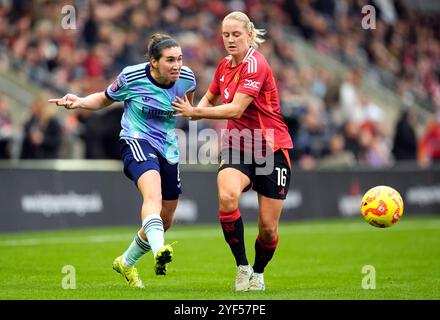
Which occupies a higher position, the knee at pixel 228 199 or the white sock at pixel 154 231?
the knee at pixel 228 199

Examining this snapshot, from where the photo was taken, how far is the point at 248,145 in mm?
10734

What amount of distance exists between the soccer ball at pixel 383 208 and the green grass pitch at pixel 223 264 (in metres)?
0.70

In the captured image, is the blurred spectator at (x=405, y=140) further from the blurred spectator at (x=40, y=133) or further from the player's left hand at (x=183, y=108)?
the player's left hand at (x=183, y=108)

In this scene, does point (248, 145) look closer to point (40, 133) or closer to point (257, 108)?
point (257, 108)

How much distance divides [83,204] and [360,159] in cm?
831

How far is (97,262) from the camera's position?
549 inches

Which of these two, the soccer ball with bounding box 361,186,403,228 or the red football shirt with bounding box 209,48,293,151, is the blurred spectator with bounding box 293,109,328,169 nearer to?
the soccer ball with bounding box 361,186,403,228

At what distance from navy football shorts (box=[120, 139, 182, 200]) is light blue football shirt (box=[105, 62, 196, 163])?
0.21 ft

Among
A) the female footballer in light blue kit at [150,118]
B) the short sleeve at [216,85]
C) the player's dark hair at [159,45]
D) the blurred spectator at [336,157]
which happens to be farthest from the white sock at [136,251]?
the blurred spectator at [336,157]

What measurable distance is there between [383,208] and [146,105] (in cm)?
280

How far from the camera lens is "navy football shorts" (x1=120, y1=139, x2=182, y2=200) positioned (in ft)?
34.9

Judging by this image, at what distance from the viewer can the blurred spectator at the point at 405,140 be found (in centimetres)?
2545

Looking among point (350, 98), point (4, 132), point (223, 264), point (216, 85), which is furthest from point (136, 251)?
point (350, 98)
